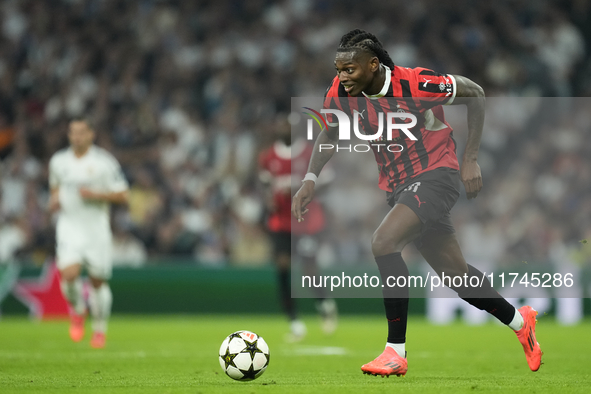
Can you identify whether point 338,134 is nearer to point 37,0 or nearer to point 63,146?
point 63,146

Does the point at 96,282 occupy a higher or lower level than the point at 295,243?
lower

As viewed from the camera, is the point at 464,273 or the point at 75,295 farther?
the point at 75,295

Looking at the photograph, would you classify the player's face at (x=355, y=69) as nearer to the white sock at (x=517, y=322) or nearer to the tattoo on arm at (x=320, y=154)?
the tattoo on arm at (x=320, y=154)

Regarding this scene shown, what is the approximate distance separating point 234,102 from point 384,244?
11.3 metres

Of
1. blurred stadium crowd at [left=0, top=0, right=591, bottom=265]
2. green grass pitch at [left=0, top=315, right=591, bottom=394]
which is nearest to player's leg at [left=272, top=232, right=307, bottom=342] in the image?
green grass pitch at [left=0, top=315, right=591, bottom=394]

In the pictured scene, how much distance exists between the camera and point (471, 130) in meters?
5.59

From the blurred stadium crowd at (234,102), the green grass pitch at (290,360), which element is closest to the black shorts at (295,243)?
the green grass pitch at (290,360)

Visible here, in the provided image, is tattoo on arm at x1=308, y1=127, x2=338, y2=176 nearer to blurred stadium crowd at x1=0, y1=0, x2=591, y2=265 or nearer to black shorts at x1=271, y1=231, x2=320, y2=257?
black shorts at x1=271, y1=231, x2=320, y2=257

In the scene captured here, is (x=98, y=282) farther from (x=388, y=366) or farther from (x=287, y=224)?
(x=388, y=366)

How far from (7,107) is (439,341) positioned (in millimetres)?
10383

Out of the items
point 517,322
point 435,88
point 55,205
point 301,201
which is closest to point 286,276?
point 55,205

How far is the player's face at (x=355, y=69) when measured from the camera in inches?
208

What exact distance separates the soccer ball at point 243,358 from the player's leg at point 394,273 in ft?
2.16

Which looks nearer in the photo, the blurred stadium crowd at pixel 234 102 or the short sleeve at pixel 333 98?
the short sleeve at pixel 333 98
